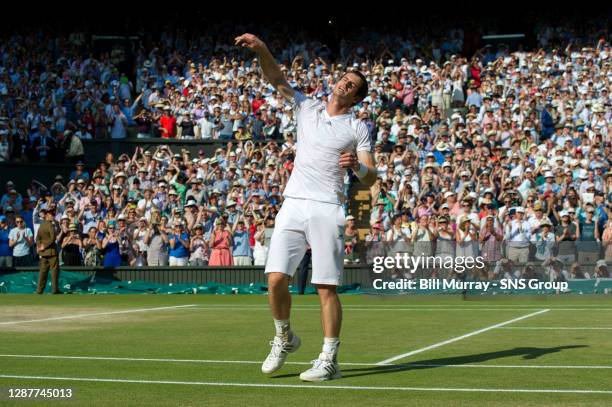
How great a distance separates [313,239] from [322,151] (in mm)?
711

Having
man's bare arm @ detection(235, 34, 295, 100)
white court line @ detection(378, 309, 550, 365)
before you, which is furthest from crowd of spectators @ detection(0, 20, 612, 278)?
man's bare arm @ detection(235, 34, 295, 100)

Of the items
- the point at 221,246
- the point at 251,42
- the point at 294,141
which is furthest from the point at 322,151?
the point at 294,141

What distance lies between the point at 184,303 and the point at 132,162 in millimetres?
10940

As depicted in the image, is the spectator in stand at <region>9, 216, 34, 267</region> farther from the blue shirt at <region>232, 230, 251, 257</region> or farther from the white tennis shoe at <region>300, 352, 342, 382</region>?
the white tennis shoe at <region>300, 352, 342, 382</region>

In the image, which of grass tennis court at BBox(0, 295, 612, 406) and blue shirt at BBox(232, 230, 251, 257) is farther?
blue shirt at BBox(232, 230, 251, 257)

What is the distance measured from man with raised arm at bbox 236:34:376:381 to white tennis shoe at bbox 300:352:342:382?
49 millimetres

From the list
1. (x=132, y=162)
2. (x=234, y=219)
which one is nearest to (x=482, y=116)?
(x=234, y=219)

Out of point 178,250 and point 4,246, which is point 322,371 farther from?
point 4,246

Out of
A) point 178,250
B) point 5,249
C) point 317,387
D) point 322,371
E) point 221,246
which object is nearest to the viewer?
point 317,387

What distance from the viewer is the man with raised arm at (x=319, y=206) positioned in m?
8.27

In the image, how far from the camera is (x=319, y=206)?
8336 millimetres

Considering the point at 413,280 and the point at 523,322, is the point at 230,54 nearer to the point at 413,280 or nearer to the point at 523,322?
the point at 413,280

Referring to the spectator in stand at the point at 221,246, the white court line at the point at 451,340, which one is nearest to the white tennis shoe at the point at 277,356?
the white court line at the point at 451,340

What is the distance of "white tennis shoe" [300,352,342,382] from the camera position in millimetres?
8000
